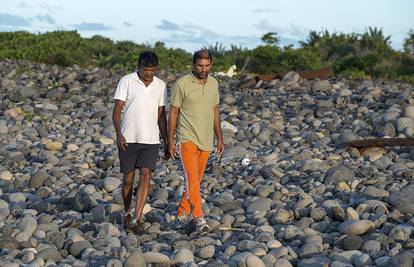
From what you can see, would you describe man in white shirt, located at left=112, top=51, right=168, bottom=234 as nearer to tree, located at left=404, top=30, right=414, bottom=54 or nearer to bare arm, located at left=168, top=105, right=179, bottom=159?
bare arm, located at left=168, top=105, right=179, bottom=159

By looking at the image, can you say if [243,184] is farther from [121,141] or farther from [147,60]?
[147,60]

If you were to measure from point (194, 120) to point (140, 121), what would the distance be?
521 millimetres

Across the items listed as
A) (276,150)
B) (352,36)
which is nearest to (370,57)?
(352,36)

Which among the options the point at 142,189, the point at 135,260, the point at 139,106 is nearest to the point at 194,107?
the point at 139,106

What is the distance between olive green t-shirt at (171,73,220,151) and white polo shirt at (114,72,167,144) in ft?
0.61

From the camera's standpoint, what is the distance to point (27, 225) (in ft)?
24.9

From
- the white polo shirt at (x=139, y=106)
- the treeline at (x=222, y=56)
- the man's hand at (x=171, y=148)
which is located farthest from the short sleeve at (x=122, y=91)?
the treeline at (x=222, y=56)

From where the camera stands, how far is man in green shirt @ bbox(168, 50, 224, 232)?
7484 millimetres

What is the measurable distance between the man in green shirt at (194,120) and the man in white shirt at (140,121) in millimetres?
151

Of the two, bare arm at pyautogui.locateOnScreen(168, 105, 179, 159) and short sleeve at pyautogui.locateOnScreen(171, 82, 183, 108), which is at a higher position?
short sleeve at pyautogui.locateOnScreen(171, 82, 183, 108)

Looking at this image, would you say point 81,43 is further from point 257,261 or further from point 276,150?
point 257,261

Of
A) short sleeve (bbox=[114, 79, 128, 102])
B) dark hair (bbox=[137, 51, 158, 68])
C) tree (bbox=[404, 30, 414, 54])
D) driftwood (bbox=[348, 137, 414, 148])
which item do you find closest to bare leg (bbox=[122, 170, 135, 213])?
short sleeve (bbox=[114, 79, 128, 102])

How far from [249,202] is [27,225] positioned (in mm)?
2602

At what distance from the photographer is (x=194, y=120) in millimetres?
7551
